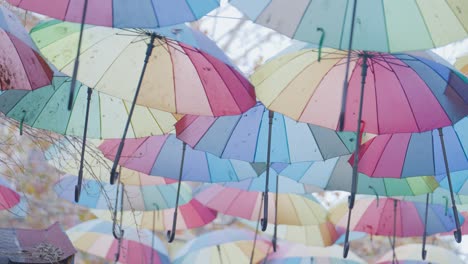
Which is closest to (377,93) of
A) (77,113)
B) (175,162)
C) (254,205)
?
(175,162)

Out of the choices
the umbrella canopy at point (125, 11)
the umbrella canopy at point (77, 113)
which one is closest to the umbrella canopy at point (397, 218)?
the umbrella canopy at point (77, 113)

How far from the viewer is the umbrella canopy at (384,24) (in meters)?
2.98

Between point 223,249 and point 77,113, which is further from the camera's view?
point 223,249

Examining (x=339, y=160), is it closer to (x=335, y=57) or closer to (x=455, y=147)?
(x=455, y=147)

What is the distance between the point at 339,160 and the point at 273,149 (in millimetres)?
790

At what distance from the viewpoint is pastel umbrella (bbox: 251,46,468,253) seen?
3.56m

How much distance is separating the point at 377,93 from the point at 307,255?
3072mm

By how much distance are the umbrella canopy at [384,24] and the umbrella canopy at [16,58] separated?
3.79ft

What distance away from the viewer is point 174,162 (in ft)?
15.9

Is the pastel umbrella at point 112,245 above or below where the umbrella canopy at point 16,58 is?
below

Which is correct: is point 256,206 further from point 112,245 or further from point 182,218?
point 112,245

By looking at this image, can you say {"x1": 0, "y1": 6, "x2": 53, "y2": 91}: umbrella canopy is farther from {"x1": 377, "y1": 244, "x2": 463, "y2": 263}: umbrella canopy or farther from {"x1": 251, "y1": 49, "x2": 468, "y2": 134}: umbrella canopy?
{"x1": 377, "y1": 244, "x2": 463, "y2": 263}: umbrella canopy

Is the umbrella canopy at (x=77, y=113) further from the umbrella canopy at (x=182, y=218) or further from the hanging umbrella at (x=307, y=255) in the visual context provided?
the hanging umbrella at (x=307, y=255)

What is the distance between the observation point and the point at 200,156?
4.84 meters
